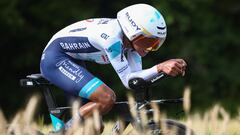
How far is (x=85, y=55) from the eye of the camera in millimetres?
5902

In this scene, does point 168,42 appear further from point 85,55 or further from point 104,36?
point 104,36

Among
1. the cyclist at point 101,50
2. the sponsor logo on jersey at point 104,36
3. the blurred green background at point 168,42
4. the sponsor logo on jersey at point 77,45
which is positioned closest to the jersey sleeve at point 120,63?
the cyclist at point 101,50

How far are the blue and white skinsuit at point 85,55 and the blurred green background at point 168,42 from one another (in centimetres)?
1038

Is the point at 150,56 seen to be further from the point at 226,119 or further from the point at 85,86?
the point at 226,119

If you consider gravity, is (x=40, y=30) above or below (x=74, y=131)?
below

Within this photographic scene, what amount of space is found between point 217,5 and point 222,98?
2.44 m

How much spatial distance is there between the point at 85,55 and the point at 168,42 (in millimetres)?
13500

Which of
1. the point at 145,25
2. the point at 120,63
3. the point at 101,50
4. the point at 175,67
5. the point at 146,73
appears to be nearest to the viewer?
the point at 175,67

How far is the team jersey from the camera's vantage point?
5.51 m

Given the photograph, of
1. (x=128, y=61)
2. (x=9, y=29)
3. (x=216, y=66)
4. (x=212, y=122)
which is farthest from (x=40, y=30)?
(x=212, y=122)

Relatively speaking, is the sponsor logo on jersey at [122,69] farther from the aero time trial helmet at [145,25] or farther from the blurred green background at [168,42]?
the blurred green background at [168,42]

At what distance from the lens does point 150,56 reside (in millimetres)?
19031

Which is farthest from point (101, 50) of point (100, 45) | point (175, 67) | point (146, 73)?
point (175, 67)

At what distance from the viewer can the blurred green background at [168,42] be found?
17.4 meters
